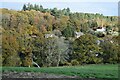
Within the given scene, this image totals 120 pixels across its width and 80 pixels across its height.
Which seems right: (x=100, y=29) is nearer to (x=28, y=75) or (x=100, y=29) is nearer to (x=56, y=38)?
(x=56, y=38)

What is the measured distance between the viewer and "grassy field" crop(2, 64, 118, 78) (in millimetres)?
3562

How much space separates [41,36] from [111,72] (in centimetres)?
119

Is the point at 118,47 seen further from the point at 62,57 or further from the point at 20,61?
the point at 20,61

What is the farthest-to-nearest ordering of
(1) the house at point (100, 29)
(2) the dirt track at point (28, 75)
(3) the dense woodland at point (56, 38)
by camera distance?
(1) the house at point (100, 29) < (3) the dense woodland at point (56, 38) < (2) the dirt track at point (28, 75)

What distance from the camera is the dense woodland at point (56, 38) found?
3.87m

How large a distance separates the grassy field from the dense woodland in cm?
14

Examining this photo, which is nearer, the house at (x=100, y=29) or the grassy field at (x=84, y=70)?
the grassy field at (x=84, y=70)

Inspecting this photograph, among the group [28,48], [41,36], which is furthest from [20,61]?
[41,36]

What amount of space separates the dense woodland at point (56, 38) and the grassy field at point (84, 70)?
0.47 feet

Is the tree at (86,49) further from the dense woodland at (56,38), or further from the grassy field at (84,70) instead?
the grassy field at (84,70)

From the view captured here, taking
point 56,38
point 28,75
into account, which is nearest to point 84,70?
point 56,38

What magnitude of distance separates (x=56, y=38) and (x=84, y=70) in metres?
0.67

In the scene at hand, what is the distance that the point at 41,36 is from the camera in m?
3.93

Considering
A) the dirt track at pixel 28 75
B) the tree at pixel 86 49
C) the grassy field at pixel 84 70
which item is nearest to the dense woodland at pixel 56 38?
the tree at pixel 86 49
